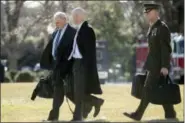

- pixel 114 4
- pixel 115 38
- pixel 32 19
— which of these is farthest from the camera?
pixel 115 38

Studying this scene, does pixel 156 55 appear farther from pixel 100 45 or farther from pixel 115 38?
pixel 115 38

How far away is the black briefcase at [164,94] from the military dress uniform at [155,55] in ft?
0.22

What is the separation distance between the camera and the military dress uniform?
29.6 feet

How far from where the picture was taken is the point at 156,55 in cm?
919

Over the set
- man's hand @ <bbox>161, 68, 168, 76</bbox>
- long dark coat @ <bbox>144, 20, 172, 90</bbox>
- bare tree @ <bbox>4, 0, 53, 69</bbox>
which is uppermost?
long dark coat @ <bbox>144, 20, 172, 90</bbox>

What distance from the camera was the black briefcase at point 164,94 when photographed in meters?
9.11

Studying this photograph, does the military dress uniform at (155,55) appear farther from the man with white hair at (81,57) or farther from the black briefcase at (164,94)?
the man with white hair at (81,57)

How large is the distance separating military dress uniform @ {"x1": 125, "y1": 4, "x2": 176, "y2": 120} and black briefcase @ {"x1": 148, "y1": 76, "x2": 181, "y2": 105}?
7 centimetres

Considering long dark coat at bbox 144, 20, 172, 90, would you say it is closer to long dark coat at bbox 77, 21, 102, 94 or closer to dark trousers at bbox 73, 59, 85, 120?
long dark coat at bbox 77, 21, 102, 94

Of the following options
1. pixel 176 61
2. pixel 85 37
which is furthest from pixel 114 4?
pixel 85 37

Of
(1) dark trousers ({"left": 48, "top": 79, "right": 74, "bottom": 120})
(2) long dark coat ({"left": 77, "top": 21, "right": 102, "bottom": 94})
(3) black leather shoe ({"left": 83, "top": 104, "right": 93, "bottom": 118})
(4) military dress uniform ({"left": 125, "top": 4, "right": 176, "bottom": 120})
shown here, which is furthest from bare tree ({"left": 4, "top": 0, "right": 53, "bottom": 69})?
(4) military dress uniform ({"left": 125, "top": 4, "right": 176, "bottom": 120})

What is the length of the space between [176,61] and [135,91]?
21214 mm

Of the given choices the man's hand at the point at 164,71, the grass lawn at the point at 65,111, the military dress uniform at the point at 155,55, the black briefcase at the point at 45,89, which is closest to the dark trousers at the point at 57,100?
the black briefcase at the point at 45,89

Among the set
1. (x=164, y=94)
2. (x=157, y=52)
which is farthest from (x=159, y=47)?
(x=164, y=94)
